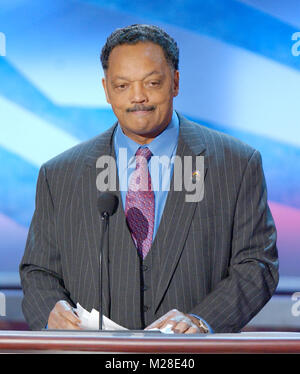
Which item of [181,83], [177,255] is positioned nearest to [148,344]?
[177,255]

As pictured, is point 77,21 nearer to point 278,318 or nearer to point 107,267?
point 107,267

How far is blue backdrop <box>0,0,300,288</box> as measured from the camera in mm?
3018

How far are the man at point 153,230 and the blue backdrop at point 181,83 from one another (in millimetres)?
884

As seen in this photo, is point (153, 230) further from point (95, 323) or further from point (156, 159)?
point (95, 323)

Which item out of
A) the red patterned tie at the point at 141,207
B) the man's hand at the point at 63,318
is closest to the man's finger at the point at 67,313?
the man's hand at the point at 63,318

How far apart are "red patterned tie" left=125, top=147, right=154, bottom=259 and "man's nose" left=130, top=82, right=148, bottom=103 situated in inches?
8.4

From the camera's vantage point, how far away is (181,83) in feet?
9.92

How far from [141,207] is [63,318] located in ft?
1.53

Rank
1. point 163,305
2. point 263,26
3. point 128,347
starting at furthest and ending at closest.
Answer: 1. point 263,26
2. point 163,305
3. point 128,347

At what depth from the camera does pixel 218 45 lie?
3.03m

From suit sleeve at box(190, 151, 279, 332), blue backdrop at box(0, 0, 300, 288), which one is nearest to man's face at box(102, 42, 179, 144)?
suit sleeve at box(190, 151, 279, 332)

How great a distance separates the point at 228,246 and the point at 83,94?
1.36m

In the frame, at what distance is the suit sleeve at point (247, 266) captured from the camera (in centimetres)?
193
